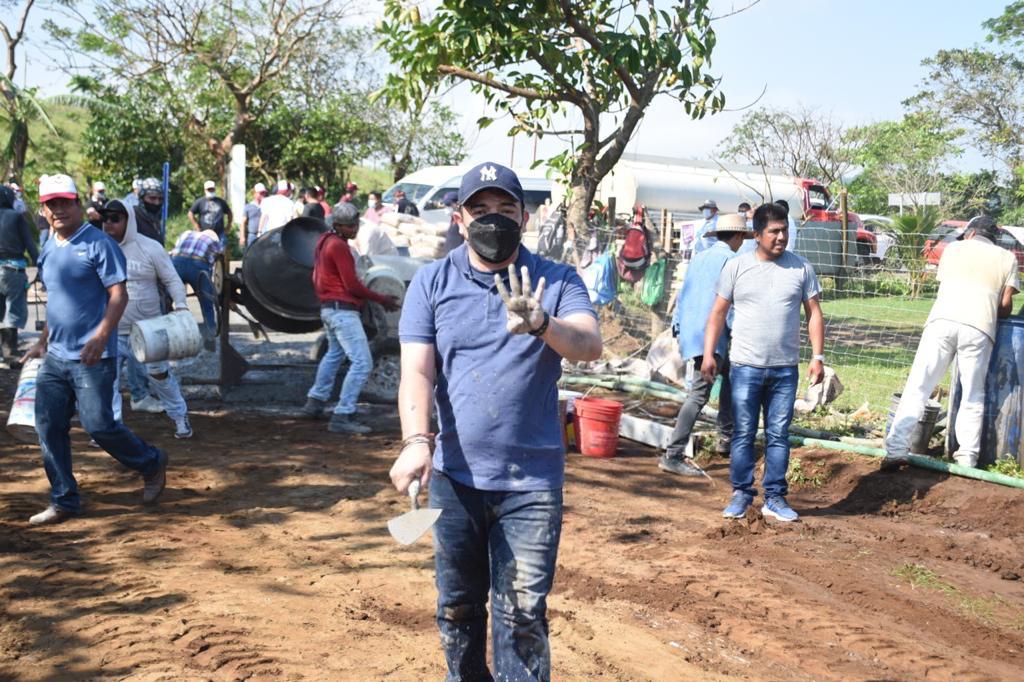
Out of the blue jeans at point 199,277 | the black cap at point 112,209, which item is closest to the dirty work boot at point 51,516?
the black cap at point 112,209

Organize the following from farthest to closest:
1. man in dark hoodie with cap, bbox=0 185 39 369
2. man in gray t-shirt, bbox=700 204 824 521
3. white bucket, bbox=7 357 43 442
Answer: man in dark hoodie with cap, bbox=0 185 39 369 < man in gray t-shirt, bbox=700 204 824 521 < white bucket, bbox=7 357 43 442

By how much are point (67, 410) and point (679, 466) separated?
4244mm

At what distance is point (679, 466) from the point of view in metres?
7.79

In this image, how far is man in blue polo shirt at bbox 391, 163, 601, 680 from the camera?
3193 millimetres

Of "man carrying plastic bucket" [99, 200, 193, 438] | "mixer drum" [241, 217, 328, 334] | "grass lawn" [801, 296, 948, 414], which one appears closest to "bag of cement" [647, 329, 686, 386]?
"grass lawn" [801, 296, 948, 414]

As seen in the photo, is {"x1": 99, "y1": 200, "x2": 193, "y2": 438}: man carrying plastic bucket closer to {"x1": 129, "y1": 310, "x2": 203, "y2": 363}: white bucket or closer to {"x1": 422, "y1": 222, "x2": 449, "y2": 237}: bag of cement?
{"x1": 129, "y1": 310, "x2": 203, "y2": 363}: white bucket

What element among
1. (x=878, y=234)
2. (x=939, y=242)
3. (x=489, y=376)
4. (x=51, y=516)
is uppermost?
(x=878, y=234)

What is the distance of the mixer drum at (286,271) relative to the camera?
32.0ft

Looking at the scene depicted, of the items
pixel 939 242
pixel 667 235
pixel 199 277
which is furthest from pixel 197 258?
pixel 667 235

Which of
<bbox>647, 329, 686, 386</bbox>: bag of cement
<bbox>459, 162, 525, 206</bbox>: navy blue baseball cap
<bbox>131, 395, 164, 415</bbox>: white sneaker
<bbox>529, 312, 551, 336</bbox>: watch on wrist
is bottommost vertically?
<bbox>131, 395, 164, 415</bbox>: white sneaker

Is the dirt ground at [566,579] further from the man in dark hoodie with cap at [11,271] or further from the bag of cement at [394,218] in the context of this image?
the bag of cement at [394,218]

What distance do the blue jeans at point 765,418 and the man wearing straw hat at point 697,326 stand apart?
118 centimetres

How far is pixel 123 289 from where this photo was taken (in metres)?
5.83

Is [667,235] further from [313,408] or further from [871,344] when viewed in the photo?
[313,408]
